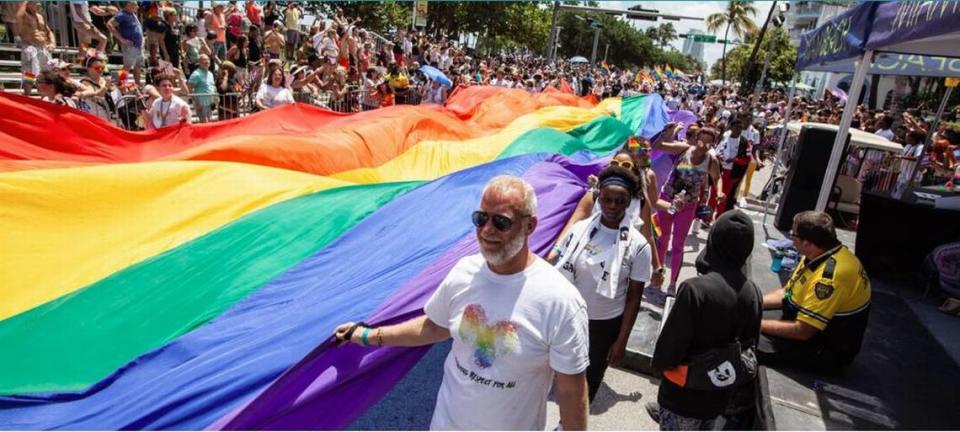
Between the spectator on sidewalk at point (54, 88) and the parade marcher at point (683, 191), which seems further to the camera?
the spectator on sidewalk at point (54, 88)

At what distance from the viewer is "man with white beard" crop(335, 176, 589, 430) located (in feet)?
6.66

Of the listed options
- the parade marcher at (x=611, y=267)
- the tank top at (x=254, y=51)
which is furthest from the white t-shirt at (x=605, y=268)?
the tank top at (x=254, y=51)

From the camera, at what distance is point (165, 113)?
7.05m

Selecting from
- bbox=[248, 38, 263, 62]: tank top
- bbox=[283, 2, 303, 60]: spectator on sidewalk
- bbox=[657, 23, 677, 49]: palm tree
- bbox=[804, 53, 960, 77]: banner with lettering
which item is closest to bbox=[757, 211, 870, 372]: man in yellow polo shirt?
bbox=[804, 53, 960, 77]: banner with lettering

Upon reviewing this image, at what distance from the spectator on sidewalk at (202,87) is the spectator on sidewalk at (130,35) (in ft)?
6.07

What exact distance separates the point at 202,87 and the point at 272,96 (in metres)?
1.12

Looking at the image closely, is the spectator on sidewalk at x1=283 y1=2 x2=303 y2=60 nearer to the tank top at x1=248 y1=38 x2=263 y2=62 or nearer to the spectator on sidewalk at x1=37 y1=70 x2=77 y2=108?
the tank top at x1=248 y1=38 x2=263 y2=62

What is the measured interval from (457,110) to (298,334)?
23.5 feet

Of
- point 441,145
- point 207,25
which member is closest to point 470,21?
point 207,25

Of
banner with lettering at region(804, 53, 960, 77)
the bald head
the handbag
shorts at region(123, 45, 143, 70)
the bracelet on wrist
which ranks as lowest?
the handbag

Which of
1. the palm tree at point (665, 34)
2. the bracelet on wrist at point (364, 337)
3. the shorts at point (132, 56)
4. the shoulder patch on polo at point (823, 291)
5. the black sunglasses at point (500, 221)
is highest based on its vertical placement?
the palm tree at point (665, 34)

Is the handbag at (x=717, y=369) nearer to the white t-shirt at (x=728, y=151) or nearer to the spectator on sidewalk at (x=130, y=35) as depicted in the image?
the white t-shirt at (x=728, y=151)

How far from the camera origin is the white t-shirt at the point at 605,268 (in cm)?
328

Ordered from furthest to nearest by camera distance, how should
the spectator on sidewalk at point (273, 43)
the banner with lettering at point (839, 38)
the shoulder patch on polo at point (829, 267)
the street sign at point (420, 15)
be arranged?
1. the street sign at point (420, 15)
2. the spectator on sidewalk at point (273, 43)
3. the banner with lettering at point (839, 38)
4. the shoulder patch on polo at point (829, 267)
